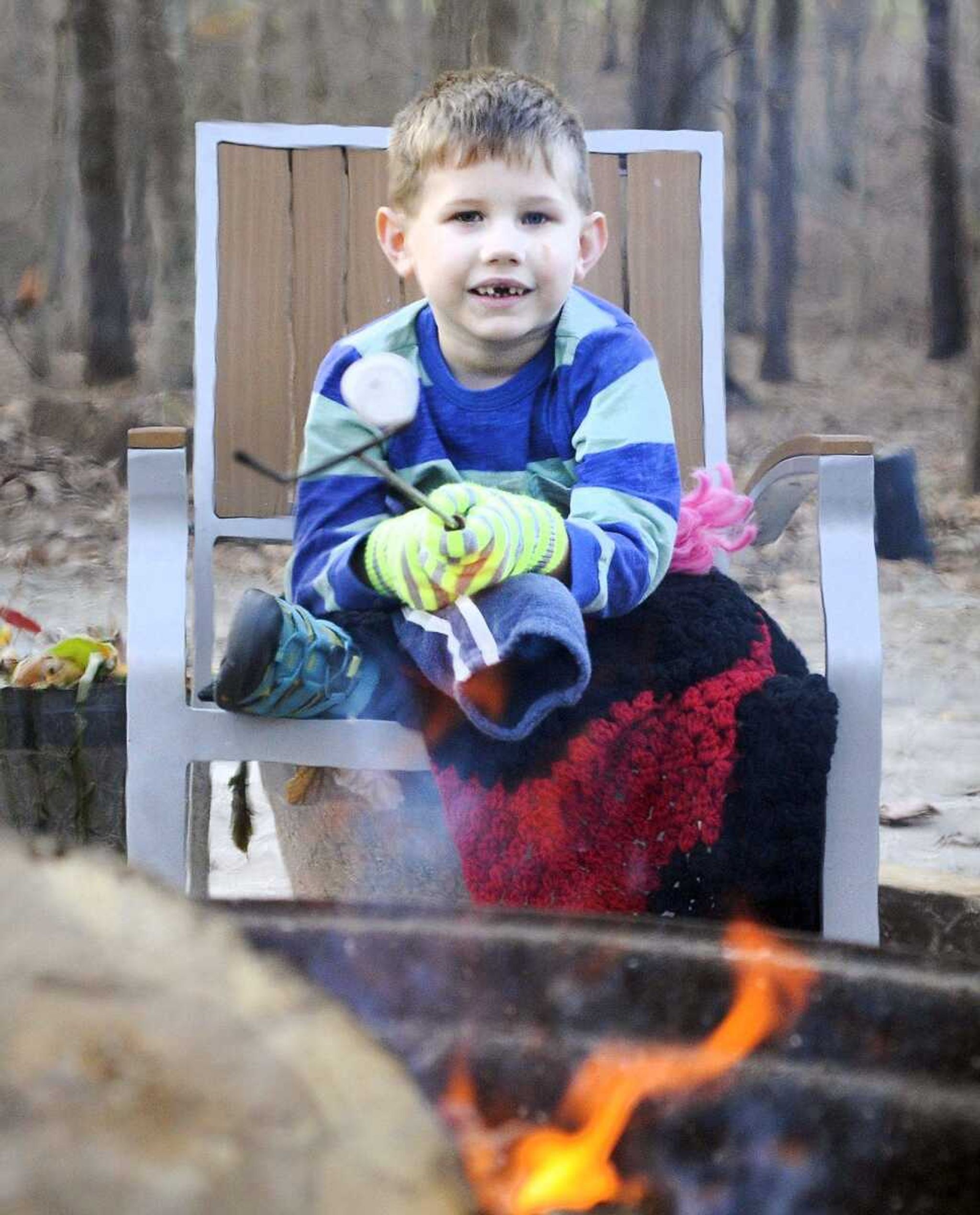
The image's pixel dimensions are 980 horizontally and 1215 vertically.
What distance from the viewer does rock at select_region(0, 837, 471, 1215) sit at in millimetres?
363

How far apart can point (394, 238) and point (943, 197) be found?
5.75m

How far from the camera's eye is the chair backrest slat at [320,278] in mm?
1974

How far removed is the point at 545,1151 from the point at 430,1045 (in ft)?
0.25

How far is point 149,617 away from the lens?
144cm

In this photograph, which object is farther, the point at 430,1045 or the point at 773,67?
the point at 773,67

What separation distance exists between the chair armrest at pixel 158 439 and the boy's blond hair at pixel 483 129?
0.34 meters

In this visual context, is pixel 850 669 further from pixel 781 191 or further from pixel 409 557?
pixel 781 191

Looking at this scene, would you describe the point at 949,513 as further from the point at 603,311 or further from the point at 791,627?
the point at 603,311

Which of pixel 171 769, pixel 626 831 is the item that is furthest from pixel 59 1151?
pixel 171 769

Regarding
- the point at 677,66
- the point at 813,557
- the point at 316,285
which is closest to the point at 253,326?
the point at 316,285

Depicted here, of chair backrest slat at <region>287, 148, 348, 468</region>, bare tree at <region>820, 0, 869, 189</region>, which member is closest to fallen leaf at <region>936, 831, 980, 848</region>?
chair backrest slat at <region>287, 148, 348, 468</region>

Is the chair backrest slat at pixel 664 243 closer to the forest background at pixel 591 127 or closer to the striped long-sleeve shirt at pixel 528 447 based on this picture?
the striped long-sleeve shirt at pixel 528 447

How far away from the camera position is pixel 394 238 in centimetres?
167

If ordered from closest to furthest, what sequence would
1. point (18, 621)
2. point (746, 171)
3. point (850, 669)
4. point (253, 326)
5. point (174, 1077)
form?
point (174, 1077) < point (850, 669) < point (253, 326) < point (18, 621) < point (746, 171)
